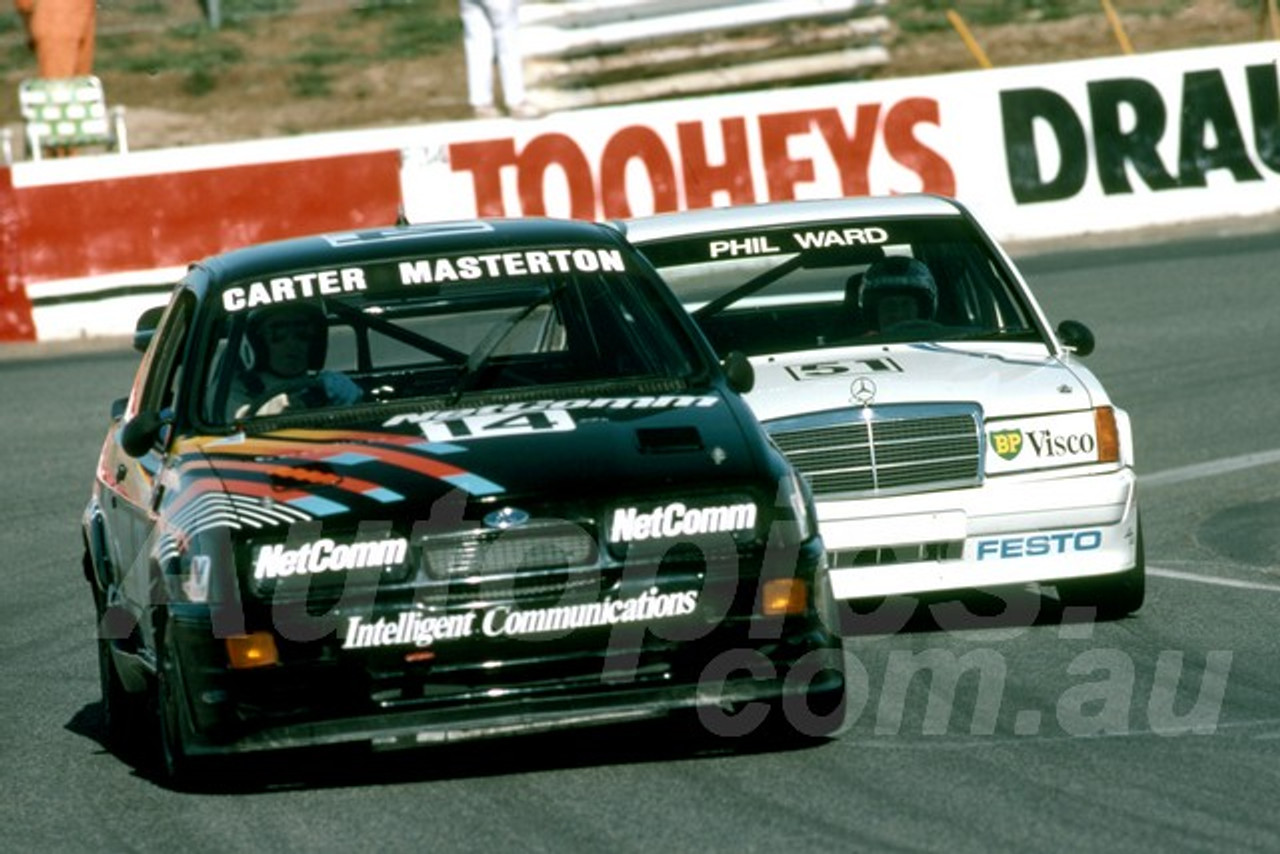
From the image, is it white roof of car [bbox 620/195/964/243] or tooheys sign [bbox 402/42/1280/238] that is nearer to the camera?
white roof of car [bbox 620/195/964/243]

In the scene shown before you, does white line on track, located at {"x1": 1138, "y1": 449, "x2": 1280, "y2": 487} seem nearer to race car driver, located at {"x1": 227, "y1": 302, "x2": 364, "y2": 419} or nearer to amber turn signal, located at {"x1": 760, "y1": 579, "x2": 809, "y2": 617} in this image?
race car driver, located at {"x1": 227, "y1": 302, "x2": 364, "y2": 419}

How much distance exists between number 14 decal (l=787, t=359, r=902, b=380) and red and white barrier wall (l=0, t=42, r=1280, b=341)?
12.5 metres

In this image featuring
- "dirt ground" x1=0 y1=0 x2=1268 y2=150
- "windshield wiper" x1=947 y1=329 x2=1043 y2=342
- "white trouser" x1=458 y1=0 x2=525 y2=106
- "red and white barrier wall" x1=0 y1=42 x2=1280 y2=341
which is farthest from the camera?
"dirt ground" x1=0 y1=0 x2=1268 y2=150

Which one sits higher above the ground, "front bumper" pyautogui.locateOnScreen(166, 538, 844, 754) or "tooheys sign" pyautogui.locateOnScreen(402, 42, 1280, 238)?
"front bumper" pyautogui.locateOnScreen(166, 538, 844, 754)

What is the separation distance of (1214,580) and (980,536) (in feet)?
4.62

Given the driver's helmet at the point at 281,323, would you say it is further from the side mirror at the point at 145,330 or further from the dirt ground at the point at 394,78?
the dirt ground at the point at 394,78

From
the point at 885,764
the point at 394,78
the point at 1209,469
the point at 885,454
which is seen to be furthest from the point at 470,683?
the point at 394,78

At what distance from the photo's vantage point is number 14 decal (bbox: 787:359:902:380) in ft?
33.4

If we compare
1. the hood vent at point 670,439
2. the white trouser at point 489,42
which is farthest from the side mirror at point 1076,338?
the white trouser at point 489,42

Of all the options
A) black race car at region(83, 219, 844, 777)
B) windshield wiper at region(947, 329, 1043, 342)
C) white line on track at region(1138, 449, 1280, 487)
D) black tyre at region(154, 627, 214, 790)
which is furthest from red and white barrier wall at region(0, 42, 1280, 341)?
black tyre at region(154, 627, 214, 790)

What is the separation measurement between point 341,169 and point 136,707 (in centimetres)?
1422

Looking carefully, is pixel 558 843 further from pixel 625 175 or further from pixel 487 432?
pixel 625 175

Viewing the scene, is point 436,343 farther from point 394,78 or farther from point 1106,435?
point 394,78

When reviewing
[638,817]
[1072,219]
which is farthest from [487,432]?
[1072,219]
